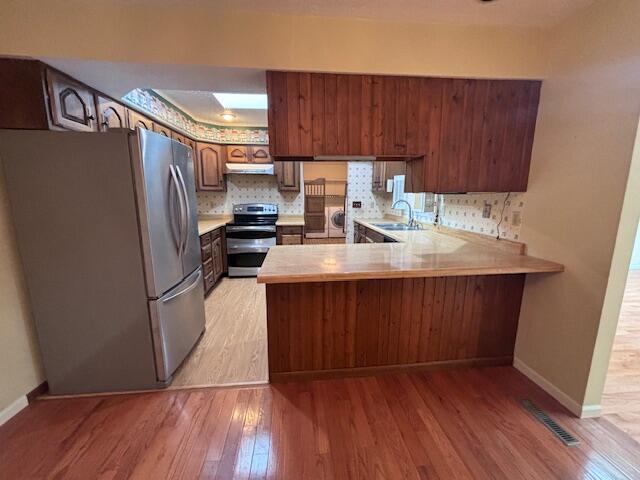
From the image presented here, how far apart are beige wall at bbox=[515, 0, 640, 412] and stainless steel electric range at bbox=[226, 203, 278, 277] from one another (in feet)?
10.9

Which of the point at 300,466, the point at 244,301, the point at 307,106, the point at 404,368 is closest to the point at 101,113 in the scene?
the point at 307,106

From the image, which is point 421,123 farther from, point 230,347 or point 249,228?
point 249,228

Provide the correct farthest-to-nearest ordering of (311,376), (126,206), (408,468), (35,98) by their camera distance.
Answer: (311,376) → (126,206) → (35,98) → (408,468)

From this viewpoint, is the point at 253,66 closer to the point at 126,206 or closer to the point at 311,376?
the point at 126,206

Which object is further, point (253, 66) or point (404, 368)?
point (404, 368)

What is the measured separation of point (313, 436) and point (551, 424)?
143 centimetres

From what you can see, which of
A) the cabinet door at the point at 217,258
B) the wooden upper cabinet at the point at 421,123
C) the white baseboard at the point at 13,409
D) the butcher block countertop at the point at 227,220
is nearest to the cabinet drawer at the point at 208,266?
the cabinet door at the point at 217,258

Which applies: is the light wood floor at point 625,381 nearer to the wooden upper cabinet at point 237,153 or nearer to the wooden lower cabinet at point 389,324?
the wooden lower cabinet at point 389,324

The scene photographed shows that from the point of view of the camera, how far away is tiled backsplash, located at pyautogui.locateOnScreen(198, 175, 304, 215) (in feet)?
15.9

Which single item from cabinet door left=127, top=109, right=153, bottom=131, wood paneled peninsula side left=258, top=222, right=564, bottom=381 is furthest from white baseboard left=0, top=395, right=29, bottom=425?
cabinet door left=127, top=109, right=153, bottom=131

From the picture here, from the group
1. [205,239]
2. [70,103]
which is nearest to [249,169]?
[205,239]

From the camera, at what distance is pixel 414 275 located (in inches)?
66.4

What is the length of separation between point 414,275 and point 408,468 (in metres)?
0.99

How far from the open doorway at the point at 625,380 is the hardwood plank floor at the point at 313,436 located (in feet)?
0.50
